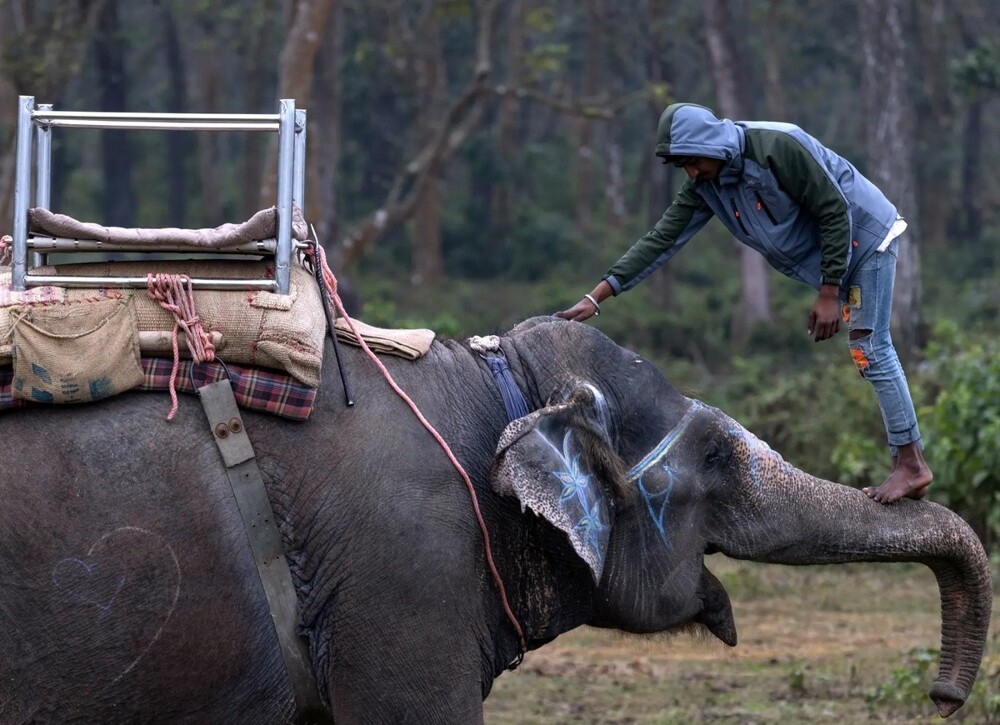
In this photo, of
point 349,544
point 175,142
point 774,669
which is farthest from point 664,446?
point 175,142

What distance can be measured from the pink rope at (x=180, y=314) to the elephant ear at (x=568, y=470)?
30.1 inches

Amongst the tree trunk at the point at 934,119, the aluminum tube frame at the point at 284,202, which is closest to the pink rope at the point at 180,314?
the aluminum tube frame at the point at 284,202

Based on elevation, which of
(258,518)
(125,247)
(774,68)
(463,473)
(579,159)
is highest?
(125,247)

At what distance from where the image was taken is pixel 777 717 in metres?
6.01

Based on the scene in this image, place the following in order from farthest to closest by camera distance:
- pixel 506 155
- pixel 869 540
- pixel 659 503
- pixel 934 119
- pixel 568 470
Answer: pixel 934 119
pixel 506 155
pixel 869 540
pixel 659 503
pixel 568 470

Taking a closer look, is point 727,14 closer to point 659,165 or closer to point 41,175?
point 659,165

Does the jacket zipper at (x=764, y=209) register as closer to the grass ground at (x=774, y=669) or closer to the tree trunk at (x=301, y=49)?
the grass ground at (x=774, y=669)

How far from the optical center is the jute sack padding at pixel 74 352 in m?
3.41

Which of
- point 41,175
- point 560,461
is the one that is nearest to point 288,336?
point 560,461

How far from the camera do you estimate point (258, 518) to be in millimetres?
3479

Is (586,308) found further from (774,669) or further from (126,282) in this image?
(774,669)

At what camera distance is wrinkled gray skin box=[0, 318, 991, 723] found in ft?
11.0

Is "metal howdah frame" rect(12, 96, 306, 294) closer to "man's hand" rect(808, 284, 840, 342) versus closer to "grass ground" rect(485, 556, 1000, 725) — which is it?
"man's hand" rect(808, 284, 840, 342)

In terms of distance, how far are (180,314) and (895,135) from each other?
1428 cm
